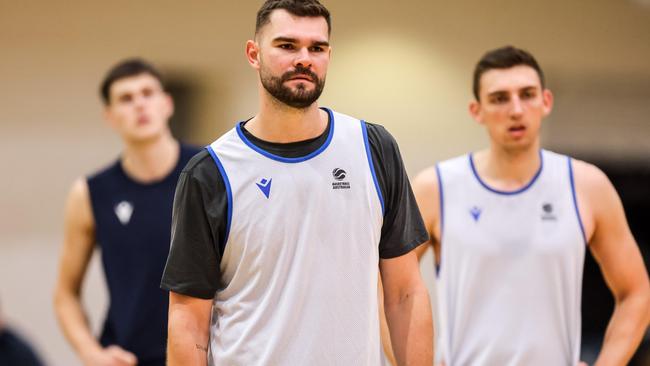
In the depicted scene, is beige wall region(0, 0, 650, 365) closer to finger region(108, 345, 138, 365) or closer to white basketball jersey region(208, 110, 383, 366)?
finger region(108, 345, 138, 365)

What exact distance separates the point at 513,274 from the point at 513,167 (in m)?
0.46

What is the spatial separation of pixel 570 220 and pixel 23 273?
5359 mm

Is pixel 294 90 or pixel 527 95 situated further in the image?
pixel 527 95

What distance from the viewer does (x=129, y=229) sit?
14.9ft

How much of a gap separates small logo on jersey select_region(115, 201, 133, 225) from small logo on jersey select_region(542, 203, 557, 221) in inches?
77.4

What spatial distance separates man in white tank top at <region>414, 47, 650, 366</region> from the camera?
3670 mm

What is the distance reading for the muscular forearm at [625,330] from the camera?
3.63 meters

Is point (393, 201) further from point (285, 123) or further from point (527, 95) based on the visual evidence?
point (527, 95)

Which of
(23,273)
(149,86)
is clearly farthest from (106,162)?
(149,86)

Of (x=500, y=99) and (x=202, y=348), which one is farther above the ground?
(x=500, y=99)

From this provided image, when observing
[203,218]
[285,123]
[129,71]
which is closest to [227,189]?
[203,218]

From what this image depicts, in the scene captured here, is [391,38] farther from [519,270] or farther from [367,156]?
[367,156]

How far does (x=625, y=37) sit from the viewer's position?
802 centimetres

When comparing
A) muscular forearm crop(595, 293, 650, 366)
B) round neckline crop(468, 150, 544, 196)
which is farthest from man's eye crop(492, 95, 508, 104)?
muscular forearm crop(595, 293, 650, 366)
